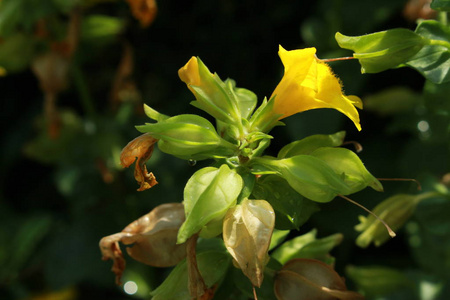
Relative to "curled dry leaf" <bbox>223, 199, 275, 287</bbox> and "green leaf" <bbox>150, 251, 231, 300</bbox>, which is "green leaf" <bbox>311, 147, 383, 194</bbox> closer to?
"curled dry leaf" <bbox>223, 199, 275, 287</bbox>

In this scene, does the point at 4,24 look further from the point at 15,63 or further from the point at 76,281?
the point at 76,281

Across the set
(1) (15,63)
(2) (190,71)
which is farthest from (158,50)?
(2) (190,71)

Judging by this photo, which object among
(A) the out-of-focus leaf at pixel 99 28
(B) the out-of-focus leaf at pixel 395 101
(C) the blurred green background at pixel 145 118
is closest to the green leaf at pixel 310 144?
(C) the blurred green background at pixel 145 118

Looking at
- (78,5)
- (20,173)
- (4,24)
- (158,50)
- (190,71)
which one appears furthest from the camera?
(20,173)

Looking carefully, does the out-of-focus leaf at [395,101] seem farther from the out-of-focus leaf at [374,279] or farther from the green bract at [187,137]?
the green bract at [187,137]

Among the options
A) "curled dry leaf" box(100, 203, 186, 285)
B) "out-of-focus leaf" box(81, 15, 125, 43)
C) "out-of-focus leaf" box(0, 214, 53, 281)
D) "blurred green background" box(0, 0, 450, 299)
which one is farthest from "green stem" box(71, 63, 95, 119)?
"curled dry leaf" box(100, 203, 186, 285)

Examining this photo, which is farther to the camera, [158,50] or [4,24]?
[158,50]
